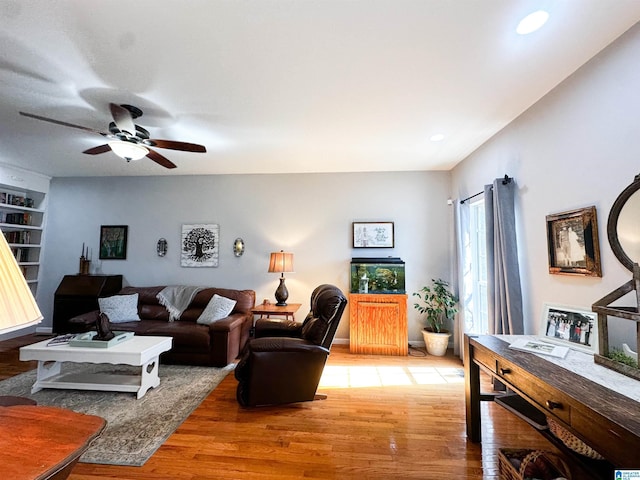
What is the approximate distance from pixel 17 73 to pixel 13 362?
3281 mm

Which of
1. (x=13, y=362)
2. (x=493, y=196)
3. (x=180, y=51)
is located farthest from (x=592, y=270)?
(x=13, y=362)

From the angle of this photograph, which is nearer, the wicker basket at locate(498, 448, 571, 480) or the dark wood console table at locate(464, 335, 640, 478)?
the dark wood console table at locate(464, 335, 640, 478)

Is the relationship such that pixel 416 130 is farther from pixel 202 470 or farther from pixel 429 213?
pixel 202 470

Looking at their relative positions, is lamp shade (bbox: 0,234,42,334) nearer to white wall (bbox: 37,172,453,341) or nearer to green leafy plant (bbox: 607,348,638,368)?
green leafy plant (bbox: 607,348,638,368)

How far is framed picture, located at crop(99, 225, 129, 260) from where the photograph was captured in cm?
461

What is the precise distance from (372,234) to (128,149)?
10.4 feet

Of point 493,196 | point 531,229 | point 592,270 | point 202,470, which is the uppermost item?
point 493,196

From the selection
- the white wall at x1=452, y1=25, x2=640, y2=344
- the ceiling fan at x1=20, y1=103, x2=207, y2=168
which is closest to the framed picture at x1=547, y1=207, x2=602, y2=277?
the white wall at x1=452, y1=25, x2=640, y2=344

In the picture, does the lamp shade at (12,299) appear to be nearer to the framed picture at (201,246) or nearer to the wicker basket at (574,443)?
the wicker basket at (574,443)

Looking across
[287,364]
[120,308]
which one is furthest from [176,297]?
[287,364]

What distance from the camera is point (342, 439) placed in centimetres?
198

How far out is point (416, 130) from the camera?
292cm

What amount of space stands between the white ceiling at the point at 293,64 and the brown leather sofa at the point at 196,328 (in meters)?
2.15

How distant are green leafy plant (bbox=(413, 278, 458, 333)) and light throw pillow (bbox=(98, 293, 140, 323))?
3.94 m
